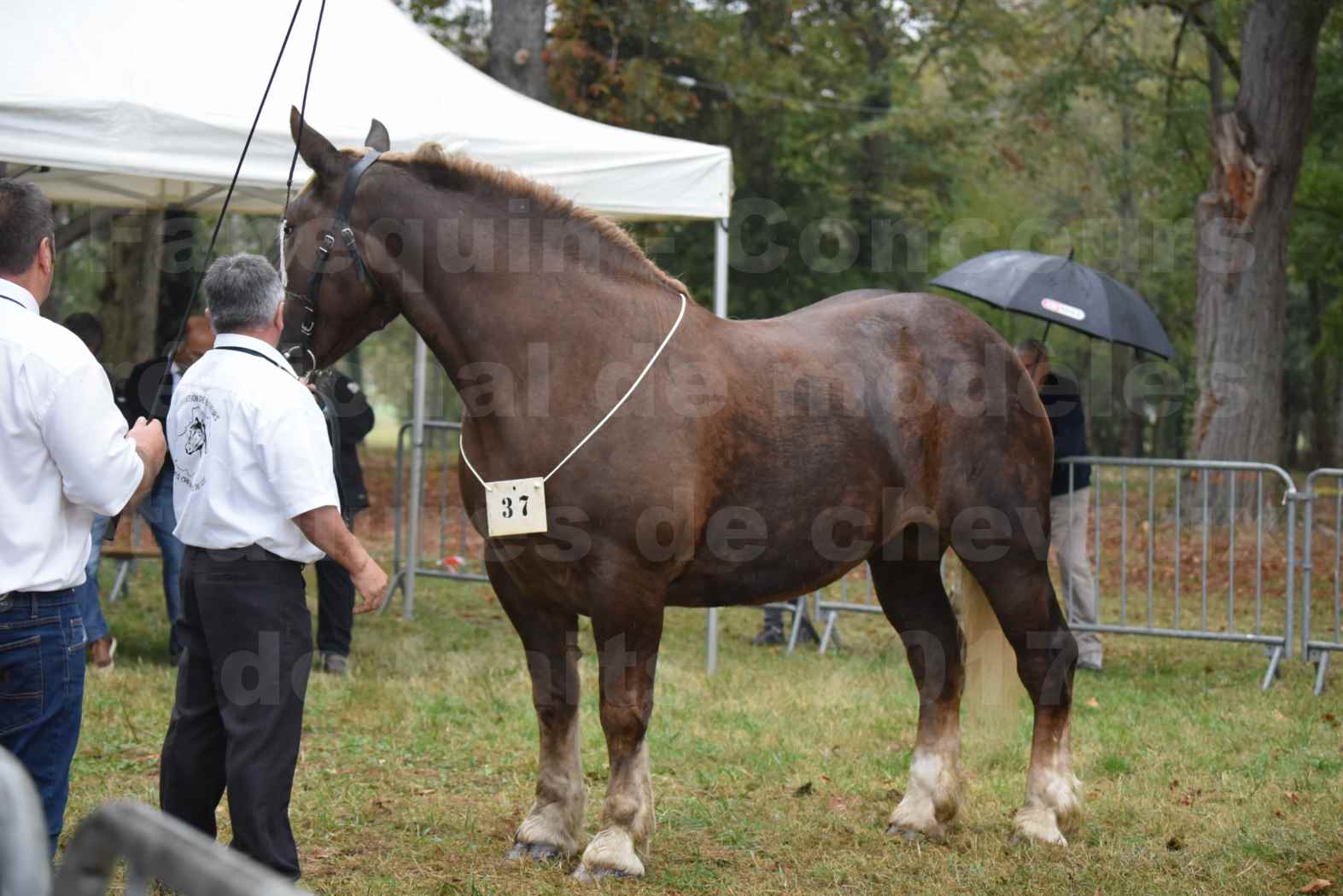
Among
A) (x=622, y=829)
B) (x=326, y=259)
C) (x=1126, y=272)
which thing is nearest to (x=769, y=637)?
(x=622, y=829)

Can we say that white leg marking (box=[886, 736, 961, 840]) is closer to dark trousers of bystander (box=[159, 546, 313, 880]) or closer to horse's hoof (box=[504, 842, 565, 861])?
horse's hoof (box=[504, 842, 565, 861])

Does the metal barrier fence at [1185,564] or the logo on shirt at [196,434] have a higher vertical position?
the logo on shirt at [196,434]

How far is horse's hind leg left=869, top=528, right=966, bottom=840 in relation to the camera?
4.69 meters

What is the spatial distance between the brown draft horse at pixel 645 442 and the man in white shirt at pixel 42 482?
883 millimetres

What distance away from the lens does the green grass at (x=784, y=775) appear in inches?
166

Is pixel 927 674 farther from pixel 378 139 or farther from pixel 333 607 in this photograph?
pixel 333 607

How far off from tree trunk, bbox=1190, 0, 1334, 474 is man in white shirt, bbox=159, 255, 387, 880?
11852mm

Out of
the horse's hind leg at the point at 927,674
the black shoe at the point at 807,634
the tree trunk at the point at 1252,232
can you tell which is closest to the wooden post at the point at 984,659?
the horse's hind leg at the point at 927,674

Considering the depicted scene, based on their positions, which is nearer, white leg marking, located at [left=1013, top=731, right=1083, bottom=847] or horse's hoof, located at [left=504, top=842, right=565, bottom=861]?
horse's hoof, located at [left=504, top=842, right=565, bottom=861]

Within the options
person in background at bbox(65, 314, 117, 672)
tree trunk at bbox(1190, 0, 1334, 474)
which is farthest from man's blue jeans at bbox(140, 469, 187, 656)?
tree trunk at bbox(1190, 0, 1334, 474)

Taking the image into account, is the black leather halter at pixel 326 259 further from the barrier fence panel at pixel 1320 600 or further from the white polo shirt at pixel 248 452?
A: the barrier fence panel at pixel 1320 600

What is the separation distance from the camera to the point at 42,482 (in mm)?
3025

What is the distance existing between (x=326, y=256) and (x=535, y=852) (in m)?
2.01

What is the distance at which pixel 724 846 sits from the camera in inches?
179
